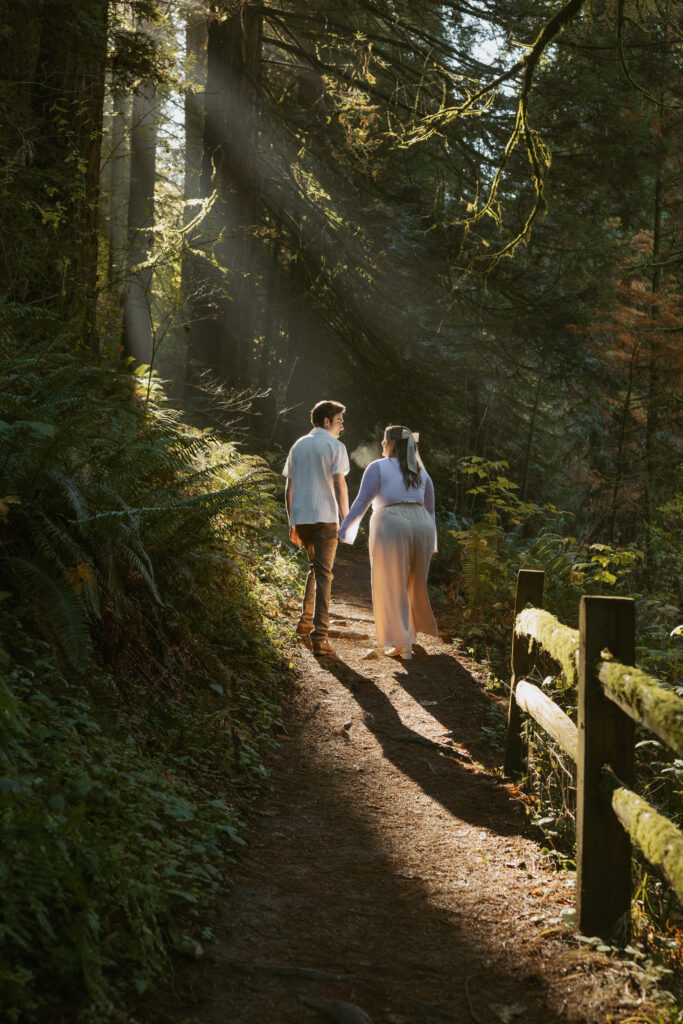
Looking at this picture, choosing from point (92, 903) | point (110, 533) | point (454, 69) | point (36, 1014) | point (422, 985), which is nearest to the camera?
point (36, 1014)

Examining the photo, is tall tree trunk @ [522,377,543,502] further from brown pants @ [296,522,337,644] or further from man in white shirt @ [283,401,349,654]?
brown pants @ [296,522,337,644]

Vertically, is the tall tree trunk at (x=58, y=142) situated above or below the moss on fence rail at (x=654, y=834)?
above

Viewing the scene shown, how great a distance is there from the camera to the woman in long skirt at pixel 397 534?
8.34 meters

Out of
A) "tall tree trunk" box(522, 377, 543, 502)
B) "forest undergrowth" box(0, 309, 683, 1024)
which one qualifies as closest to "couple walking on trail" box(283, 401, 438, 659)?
"forest undergrowth" box(0, 309, 683, 1024)

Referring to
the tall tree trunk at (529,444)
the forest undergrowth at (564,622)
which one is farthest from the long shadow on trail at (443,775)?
the tall tree trunk at (529,444)

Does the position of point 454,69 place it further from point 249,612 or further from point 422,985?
point 422,985

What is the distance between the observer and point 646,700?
3.13 metres

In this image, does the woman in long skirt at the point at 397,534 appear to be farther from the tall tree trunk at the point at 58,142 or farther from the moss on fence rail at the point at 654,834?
the moss on fence rail at the point at 654,834

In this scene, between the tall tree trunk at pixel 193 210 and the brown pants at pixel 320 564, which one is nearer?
the brown pants at pixel 320 564

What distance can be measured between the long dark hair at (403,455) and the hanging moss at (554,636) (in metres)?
3.21

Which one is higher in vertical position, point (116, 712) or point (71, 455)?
point (71, 455)

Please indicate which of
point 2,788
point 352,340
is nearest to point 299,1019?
point 2,788

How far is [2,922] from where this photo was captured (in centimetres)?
247

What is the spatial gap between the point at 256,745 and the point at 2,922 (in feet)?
10.1
